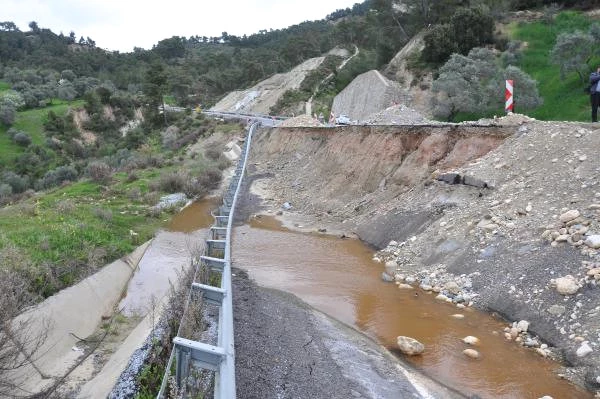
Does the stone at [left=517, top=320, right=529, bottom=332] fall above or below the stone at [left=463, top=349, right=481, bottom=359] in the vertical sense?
above

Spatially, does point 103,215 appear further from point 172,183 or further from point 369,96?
point 369,96

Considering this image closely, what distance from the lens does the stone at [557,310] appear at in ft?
29.1

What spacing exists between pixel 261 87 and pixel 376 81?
4794cm

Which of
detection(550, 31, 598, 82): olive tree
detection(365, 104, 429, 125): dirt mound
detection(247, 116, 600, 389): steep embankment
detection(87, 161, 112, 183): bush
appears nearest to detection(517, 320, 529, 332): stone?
detection(247, 116, 600, 389): steep embankment

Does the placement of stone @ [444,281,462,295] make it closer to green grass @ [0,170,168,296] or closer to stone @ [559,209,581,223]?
stone @ [559,209,581,223]

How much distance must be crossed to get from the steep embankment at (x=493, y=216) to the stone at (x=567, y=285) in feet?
0.08

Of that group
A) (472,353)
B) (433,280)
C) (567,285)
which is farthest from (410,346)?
(433,280)

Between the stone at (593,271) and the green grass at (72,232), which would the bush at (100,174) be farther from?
the stone at (593,271)

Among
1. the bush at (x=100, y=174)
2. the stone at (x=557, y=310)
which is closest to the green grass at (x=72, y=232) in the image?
the bush at (x=100, y=174)

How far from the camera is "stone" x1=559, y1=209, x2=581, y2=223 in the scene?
422 inches

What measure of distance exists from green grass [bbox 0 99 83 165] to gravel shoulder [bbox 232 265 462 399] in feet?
183

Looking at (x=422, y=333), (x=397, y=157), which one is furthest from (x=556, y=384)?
(x=397, y=157)

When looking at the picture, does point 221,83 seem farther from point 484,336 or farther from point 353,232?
point 484,336

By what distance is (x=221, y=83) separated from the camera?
4279 inches
